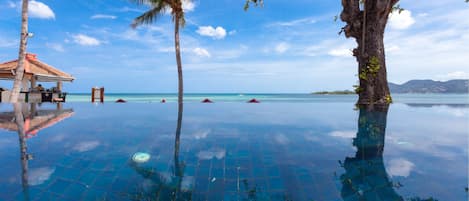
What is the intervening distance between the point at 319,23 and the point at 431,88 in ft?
207

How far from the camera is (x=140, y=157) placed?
3.70 metres

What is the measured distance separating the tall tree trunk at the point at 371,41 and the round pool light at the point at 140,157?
33.6ft

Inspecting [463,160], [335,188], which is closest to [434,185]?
[335,188]

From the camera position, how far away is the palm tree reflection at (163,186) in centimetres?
238

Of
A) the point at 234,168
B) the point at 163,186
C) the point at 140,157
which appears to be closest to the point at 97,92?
the point at 140,157

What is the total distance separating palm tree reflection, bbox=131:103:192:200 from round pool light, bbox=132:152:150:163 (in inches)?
5.8

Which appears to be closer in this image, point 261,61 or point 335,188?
point 335,188

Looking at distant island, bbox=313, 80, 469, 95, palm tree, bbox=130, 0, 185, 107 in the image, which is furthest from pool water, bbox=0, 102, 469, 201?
distant island, bbox=313, 80, 469, 95

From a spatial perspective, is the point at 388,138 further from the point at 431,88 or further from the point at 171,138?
the point at 431,88

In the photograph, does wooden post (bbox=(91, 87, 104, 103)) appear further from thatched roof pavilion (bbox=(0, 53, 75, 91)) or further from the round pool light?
the round pool light

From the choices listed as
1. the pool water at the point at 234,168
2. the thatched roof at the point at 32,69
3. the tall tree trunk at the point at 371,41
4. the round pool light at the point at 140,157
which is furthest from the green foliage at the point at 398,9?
the thatched roof at the point at 32,69

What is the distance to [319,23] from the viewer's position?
17.3 m

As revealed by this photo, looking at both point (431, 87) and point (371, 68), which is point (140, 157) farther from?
point (431, 87)

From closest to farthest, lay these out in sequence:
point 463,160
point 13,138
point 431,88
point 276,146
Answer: point 463,160, point 276,146, point 13,138, point 431,88
